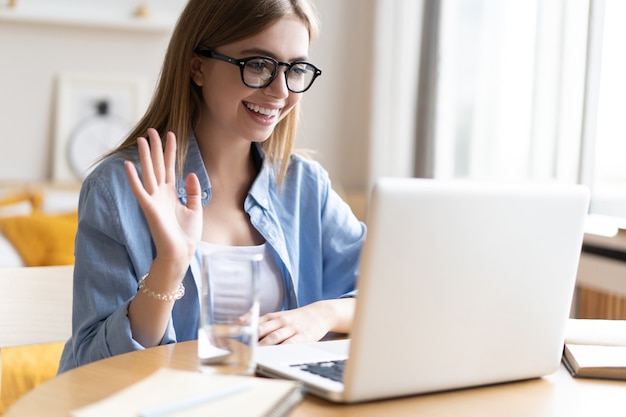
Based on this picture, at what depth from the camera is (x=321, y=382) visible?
917 mm

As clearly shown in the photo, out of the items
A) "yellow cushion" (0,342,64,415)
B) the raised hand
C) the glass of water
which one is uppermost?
the raised hand

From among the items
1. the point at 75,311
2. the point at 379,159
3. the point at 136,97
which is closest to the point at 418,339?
the point at 75,311

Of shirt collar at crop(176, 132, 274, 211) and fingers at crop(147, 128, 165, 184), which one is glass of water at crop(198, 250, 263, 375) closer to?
fingers at crop(147, 128, 165, 184)

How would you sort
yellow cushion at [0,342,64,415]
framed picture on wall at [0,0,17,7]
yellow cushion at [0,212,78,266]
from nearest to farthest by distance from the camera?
yellow cushion at [0,342,64,415] → yellow cushion at [0,212,78,266] → framed picture on wall at [0,0,17,7]

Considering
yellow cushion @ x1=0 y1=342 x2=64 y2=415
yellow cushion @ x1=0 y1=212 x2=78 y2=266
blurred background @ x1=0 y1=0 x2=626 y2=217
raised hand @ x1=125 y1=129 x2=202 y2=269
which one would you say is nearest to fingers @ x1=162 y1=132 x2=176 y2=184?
raised hand @ x1=125 y1=129 x2=202 y2=269

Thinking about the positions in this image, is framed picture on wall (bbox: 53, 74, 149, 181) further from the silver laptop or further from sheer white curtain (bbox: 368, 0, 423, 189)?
the silver laptop

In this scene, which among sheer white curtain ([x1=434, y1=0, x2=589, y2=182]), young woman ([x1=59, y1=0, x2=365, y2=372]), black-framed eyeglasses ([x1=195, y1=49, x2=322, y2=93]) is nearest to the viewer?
young woman ([x1=59, y1=0, x2=365, y2=372])

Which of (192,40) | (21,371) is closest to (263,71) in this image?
(192,40)

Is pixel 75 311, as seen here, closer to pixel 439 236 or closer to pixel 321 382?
pixel 321 382

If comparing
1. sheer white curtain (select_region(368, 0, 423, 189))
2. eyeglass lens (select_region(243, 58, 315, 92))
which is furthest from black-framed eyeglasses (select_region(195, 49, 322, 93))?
sheer white curtain (select_region(368, 0, 423, 189))

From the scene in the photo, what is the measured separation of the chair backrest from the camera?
1304 mm

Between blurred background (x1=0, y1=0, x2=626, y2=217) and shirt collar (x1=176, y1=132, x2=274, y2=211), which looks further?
blurred background (x1=0, y1=0, x2=626, y2=217)

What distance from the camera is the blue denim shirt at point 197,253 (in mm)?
1274

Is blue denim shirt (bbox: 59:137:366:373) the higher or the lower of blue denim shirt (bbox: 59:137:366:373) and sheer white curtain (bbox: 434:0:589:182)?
the lower
